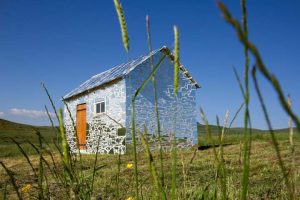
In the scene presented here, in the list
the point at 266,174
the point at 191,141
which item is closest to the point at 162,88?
the point at 191,141

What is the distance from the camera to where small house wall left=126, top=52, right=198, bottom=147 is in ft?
42.0

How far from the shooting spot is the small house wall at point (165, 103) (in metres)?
12.8

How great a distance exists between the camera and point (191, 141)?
44.8ft

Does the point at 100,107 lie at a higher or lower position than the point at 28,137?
higher

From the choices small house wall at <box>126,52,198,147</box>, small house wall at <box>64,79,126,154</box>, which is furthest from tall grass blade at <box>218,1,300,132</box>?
small house wall at <box>126,52,198,147</box>

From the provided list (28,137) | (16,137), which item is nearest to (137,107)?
(28,137)

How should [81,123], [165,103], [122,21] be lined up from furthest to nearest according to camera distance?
[81,123] < [165,103] < [122,21]

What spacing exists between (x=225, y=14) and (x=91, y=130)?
45.6 ft

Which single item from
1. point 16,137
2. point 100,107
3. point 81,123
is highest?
point 100,107

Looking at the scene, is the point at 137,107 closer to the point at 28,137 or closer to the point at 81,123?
the point at 81,123

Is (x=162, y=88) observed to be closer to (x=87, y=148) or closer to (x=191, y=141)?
(x=191, y=141)

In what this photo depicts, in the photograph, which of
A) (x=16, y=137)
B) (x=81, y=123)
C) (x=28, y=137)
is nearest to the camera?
(x=16, y=137)

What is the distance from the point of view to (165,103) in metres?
13.4

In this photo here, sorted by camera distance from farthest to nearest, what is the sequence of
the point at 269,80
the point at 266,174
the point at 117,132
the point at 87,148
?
the point at 87,148 < the point at 117,132 < the point at 266,174 < the point at 269,80
